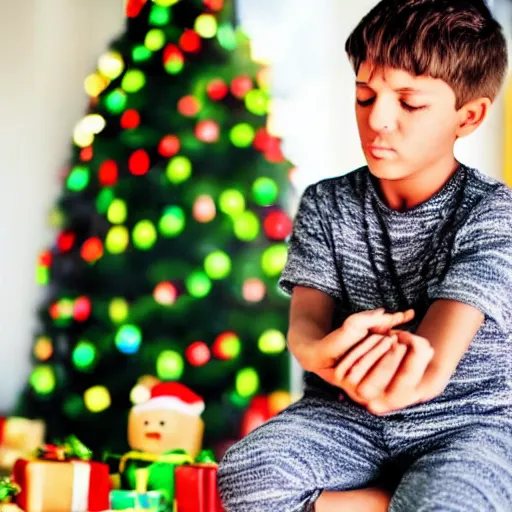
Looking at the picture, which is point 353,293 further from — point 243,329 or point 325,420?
point 243,329

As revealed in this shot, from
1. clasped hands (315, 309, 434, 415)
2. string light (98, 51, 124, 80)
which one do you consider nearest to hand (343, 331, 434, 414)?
clasped hands (315, 309, 434, 415)

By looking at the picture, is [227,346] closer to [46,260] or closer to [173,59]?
[46,260]

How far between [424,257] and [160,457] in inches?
30.4

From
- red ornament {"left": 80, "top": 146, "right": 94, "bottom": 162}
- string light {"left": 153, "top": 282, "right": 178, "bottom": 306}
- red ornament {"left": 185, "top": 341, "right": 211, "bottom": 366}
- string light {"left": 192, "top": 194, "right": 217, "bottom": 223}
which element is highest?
red ornament {"left": 80, "top": 146, "right": 94, "bottom": 162}

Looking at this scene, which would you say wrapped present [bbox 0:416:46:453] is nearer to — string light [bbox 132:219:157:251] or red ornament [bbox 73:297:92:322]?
red ornament [bbox 73:297:92:322]

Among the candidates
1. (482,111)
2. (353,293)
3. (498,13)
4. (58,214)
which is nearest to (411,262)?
(353,293)

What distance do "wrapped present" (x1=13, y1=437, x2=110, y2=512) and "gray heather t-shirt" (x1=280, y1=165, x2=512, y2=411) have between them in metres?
0.51

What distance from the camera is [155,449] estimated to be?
5.91ft

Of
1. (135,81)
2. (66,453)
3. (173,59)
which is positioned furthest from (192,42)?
(66,453)

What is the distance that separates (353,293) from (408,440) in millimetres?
238

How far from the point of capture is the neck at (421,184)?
1240mm

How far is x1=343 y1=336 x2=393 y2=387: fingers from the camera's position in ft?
3.24

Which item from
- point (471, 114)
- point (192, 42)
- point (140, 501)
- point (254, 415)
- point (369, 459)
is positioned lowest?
point (140, 501)

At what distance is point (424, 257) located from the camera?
1217mm
